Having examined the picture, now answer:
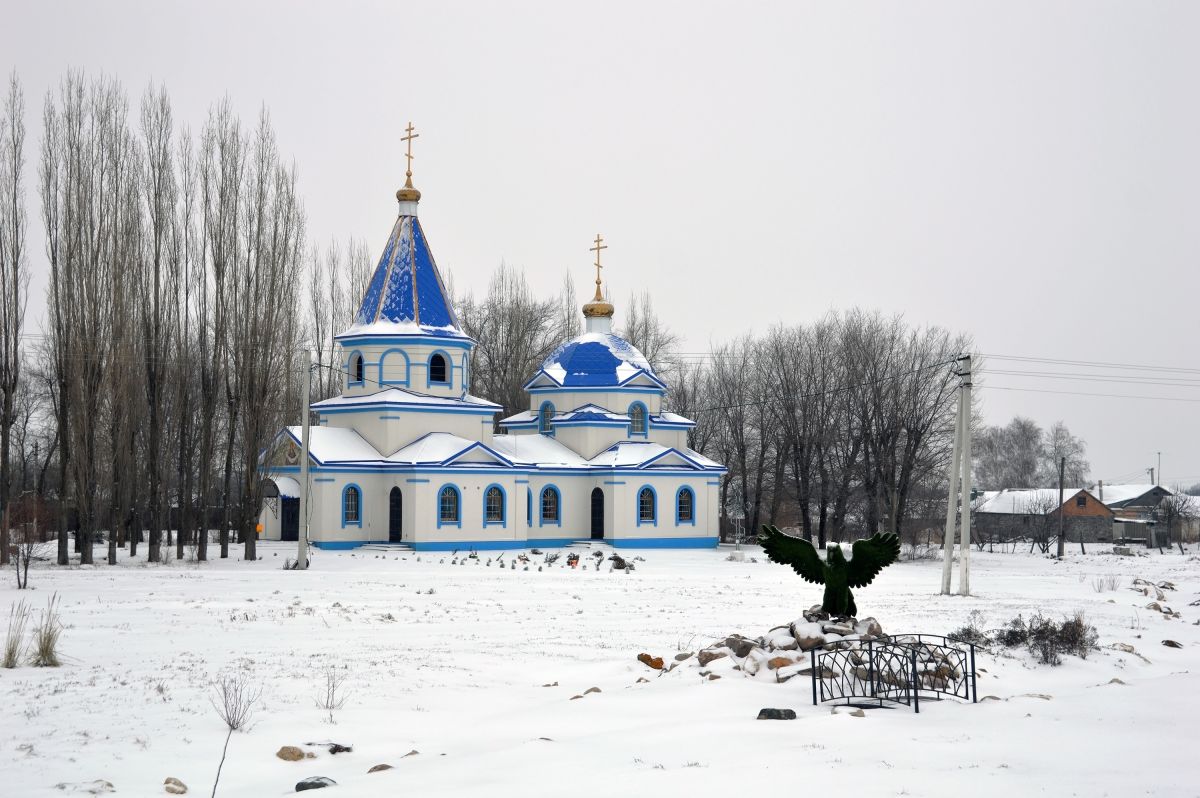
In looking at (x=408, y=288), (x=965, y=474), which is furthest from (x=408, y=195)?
(x=965, y=474)

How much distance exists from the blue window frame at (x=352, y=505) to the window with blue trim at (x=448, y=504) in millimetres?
2461

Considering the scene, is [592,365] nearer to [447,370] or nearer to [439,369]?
[447,370]

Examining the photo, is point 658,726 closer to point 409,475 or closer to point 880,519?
point 409,475

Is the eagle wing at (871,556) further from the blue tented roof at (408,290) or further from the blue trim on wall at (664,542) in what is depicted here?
the blue trim on wall at (664,542)

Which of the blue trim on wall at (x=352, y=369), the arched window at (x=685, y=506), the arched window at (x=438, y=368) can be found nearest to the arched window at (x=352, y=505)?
the blue trim on wall at (x=352, y=369)

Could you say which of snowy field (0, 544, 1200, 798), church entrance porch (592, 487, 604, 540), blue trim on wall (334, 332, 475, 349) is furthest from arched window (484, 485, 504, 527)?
snowy field (0, 544, 1200, 798)

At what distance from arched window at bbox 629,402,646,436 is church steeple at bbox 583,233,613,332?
381cm

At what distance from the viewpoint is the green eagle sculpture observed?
565 inches

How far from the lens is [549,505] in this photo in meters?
41.1

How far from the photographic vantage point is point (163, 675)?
12.9m

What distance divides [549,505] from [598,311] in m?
8.43

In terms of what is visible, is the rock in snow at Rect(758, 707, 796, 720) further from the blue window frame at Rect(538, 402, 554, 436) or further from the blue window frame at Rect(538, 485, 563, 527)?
the blue window frame at Rect(538, 402, 554, 436)

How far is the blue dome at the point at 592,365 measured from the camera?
43000 mm

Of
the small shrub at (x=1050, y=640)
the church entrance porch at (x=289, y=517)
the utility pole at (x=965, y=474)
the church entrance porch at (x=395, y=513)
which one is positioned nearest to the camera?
the small shrub at (x=1050, y=640)
